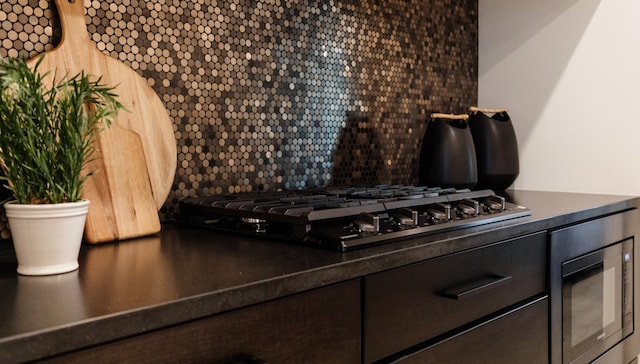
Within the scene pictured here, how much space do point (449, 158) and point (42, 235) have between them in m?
1.24

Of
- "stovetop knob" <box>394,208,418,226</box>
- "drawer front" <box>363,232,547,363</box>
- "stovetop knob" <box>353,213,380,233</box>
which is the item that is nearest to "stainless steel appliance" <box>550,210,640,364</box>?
"drawer front" <box>363,232,547,363</box>

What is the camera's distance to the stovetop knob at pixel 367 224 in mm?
945

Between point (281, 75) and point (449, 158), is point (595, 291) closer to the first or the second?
point (449, 158)

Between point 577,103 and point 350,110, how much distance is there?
0.90 meters

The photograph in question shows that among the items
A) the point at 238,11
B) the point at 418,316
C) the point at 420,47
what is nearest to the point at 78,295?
the point at 418,316

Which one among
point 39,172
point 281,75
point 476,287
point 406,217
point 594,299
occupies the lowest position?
point 594,299

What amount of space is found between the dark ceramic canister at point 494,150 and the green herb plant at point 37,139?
1.48m

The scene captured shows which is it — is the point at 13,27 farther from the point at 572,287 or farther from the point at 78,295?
the point at 572,287

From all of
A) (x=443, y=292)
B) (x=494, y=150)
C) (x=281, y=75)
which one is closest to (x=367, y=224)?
(x=443, y=292)

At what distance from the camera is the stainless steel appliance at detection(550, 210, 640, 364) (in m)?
1.36

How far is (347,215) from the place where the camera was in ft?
3.32

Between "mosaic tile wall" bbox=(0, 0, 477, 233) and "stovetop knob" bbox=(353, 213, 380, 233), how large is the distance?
0.53m

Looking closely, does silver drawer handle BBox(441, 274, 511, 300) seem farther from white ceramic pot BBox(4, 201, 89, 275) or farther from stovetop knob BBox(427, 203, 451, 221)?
white ceramic pot BBox(4, 201, 89, 275)

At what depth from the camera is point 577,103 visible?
198 centimetres
